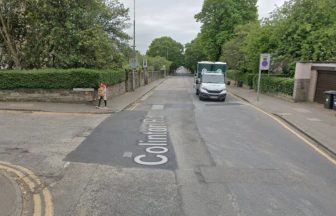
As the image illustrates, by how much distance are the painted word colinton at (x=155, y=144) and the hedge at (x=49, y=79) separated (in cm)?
616

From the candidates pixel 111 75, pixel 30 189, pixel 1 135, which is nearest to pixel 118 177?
pixel 30 189

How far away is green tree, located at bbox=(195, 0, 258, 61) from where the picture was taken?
5622 cm

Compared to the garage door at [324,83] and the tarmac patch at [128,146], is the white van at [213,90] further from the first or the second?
the tarmac patch at [128,146]

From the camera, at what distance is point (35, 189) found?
699 cm

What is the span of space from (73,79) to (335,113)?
537 inches

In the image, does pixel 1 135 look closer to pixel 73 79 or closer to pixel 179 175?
pixel 179 175

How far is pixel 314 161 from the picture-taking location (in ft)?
31.8

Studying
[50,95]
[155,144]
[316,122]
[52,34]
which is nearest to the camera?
[155,144]

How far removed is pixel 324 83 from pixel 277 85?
581cm

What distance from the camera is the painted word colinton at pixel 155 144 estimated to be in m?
9.30

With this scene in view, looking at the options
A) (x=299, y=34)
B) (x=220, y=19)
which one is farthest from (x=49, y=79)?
(x=220, y=19)

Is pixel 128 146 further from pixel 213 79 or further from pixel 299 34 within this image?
pixel 299 34

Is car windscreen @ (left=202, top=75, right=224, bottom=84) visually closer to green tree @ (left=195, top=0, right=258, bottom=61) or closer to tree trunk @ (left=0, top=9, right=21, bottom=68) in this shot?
tree trunk @ (left=0, top=9, right=21, bottom=68)

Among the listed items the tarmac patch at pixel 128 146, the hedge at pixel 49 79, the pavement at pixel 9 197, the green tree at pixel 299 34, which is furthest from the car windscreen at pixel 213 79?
the pavement at pixel 9 197
